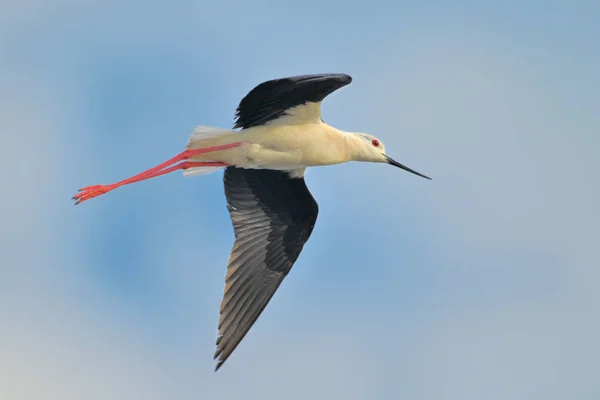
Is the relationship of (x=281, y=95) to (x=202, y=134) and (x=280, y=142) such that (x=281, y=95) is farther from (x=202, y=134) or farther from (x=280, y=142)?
(x=202, y=134)

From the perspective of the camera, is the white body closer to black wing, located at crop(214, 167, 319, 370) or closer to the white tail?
the white tail

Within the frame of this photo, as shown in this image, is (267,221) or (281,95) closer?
→ (281,95)

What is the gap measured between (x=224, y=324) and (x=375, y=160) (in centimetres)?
263

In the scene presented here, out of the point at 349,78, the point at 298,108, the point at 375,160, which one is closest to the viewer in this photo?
the point at 349,78

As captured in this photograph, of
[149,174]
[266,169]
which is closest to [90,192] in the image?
[149,174]

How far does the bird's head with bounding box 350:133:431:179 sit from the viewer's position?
12.7 m

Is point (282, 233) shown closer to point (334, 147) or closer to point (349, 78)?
point (334, 147)

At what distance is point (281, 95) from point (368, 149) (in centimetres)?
151

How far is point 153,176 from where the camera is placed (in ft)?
41.7

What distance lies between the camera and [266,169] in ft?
42.2

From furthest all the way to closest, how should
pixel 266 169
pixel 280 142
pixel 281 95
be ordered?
1. pixel 266 169
2. pixel 280 142
3. pixel 281 95

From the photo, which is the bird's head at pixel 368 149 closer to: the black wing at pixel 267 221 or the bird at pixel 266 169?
the bird at pixel 266 169

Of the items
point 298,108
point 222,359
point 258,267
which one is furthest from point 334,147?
point 222,359

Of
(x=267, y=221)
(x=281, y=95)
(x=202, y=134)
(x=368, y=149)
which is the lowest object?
(x=267, y=221)
